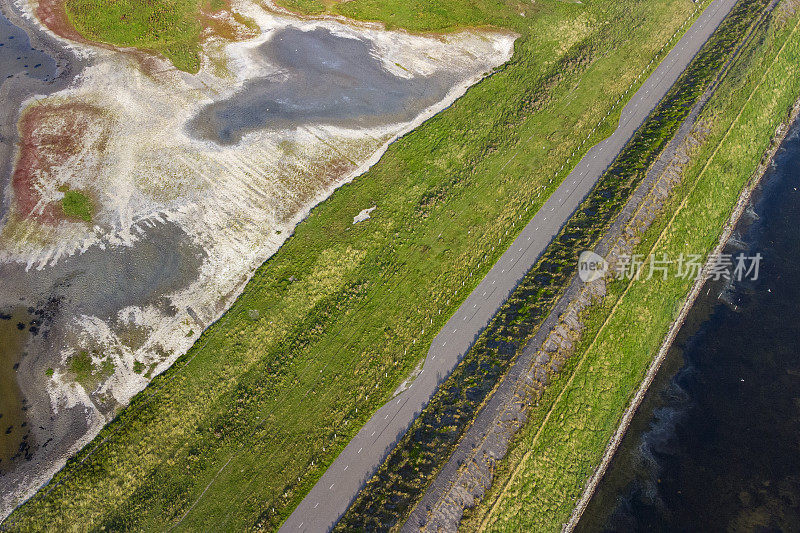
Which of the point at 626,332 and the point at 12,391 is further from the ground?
the point at 626,332

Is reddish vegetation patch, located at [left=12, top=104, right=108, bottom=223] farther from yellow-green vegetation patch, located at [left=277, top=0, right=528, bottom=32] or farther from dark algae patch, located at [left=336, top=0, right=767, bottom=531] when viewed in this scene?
dark algae patch, located at [left=336, top=0, right=767, bottom=531]

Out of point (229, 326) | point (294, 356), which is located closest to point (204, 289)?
point (229, 326)

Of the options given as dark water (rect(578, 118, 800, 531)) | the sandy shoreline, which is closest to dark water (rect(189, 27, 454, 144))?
the sandy shoreline

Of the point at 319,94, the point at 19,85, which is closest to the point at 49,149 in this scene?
the point at 19,85

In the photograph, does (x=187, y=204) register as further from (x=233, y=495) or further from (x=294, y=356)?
(x=233, y=495)

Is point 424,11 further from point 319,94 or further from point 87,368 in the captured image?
point 87,368
